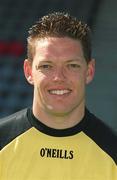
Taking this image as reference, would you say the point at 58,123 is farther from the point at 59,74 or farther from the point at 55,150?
the point at 59,74

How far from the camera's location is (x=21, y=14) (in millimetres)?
9023

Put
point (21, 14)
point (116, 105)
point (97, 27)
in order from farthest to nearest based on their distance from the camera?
1. point (21, 14)
2. point (97, 27)
3. point (116, 105)

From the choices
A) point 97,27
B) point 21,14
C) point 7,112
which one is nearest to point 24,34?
point 21,14

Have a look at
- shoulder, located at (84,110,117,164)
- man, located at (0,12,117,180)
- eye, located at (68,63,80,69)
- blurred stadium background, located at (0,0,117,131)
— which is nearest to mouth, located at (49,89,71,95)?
man, located at (0,12,117,180)

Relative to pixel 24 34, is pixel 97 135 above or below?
above

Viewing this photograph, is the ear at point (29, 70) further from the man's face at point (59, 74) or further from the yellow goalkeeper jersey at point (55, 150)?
the yellow goalkeeper jersey at point (55, 150)

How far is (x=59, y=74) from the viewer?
219 cm

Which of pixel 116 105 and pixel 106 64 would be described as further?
pixel 106 64

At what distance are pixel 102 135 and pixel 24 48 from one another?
6103mm

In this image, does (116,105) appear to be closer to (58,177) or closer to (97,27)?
(97,27)

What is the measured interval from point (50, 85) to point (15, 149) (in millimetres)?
322

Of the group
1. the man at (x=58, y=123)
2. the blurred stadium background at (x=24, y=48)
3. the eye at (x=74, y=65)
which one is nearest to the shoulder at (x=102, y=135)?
the man at (x=58, y=123)

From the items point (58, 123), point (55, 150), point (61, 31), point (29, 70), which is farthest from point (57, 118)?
point (61, 31)

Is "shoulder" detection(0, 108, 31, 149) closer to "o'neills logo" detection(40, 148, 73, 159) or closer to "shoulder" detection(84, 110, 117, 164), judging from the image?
"o'neills logo" detection(40, 148, 73, 159)
